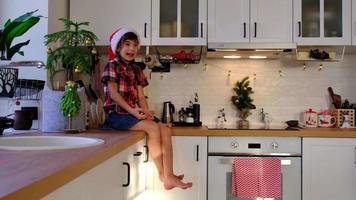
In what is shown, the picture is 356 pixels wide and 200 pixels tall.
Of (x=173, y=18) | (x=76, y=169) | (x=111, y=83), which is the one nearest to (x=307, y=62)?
(x=173, y=18)

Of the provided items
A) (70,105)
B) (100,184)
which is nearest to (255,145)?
(70,105)

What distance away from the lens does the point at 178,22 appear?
9.61 ft

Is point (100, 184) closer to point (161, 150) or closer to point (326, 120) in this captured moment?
point (161, 150)

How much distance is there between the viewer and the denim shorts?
7.63 feet

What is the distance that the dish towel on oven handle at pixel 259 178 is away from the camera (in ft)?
8.46

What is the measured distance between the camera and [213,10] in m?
2.92

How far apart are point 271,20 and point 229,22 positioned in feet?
1.00

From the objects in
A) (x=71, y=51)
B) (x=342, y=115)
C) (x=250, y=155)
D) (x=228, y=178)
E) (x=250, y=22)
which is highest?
(x=250, y=22)

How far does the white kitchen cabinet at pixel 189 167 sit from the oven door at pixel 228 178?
0.05m

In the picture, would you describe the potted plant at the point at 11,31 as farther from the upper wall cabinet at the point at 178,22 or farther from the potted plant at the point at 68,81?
the upper wall cabinet at the point at 178,22

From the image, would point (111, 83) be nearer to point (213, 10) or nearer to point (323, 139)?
point (213, 10)

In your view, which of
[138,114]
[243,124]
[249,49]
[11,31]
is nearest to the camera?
[11,31]

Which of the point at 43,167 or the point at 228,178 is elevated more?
the point at 43,167

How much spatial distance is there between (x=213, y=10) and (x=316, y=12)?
0.76m
